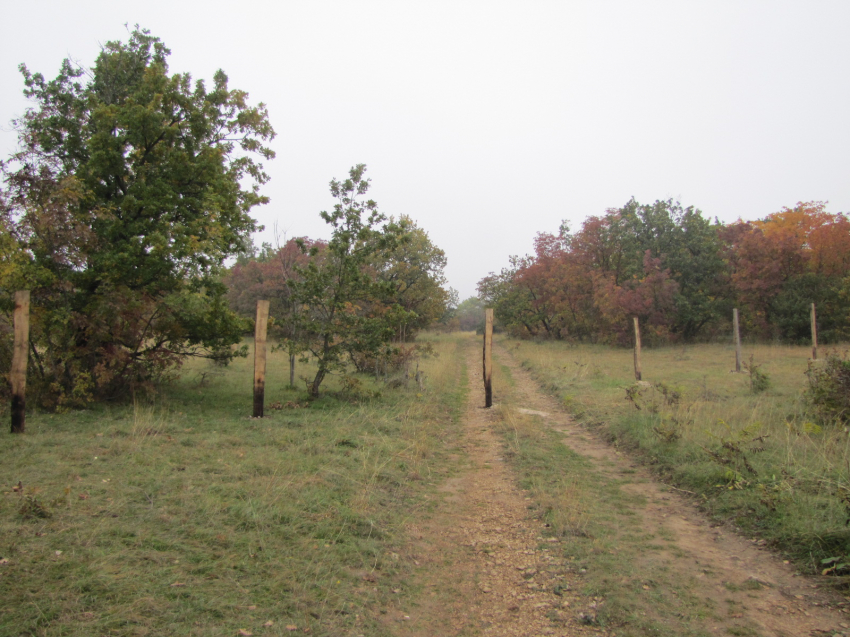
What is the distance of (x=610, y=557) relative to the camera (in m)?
4.50

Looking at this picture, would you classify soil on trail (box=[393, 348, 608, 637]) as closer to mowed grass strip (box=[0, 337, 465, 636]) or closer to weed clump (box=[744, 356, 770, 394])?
mowed grass strip (box=[0, 337, 465, 636])

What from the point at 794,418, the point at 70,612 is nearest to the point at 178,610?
the point at 70,612

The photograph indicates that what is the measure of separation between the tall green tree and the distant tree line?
25445 millimetres

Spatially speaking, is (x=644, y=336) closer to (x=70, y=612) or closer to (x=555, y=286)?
(x=555, y=286)

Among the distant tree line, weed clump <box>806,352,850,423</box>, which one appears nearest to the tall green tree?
weed clump <box>806,352,850,423</box>

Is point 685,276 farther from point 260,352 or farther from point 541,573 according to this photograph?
point 541,573

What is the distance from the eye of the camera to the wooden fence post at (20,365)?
7762mm

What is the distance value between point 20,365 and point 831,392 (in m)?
13.1

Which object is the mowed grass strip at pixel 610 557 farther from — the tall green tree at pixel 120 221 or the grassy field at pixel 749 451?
the tall green tree at pixel 120 221

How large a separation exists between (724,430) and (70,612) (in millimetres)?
8255

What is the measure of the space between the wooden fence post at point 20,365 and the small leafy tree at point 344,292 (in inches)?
193

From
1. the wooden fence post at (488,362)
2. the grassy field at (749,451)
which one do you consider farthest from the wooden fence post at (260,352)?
the grassy field at (749,451)

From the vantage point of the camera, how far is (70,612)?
10.2 feet

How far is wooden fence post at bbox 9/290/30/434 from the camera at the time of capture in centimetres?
776
